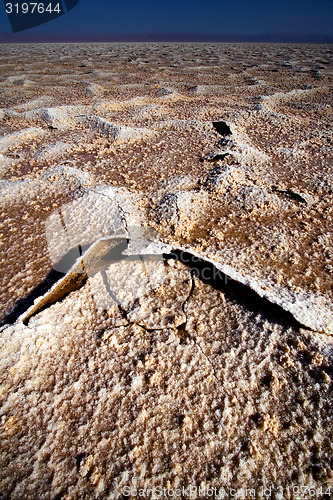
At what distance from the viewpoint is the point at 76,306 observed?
1391mm

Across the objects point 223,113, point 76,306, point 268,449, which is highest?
point 223,113

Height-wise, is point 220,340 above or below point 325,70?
below

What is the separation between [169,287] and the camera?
1503mm

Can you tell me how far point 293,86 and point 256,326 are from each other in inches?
250

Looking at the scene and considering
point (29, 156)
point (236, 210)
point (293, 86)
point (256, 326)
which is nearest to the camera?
point (256, 326)

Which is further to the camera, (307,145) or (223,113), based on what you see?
(223,113)

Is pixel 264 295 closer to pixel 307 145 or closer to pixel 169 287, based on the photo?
pixel 169 287

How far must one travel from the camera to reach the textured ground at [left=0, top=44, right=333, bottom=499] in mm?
938

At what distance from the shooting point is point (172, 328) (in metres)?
1.32

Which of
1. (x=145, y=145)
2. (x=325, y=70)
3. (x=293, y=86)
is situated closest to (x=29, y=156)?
(x=145, y=145)

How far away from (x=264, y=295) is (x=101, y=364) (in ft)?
2.69

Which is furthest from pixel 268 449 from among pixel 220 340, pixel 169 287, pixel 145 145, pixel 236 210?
pixel 145 145

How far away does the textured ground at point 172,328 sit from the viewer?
3.08 feet

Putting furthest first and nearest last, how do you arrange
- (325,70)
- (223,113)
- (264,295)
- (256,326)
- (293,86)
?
(325,70)
(293,86)
(223,113)
(264,295)
(256,326)
